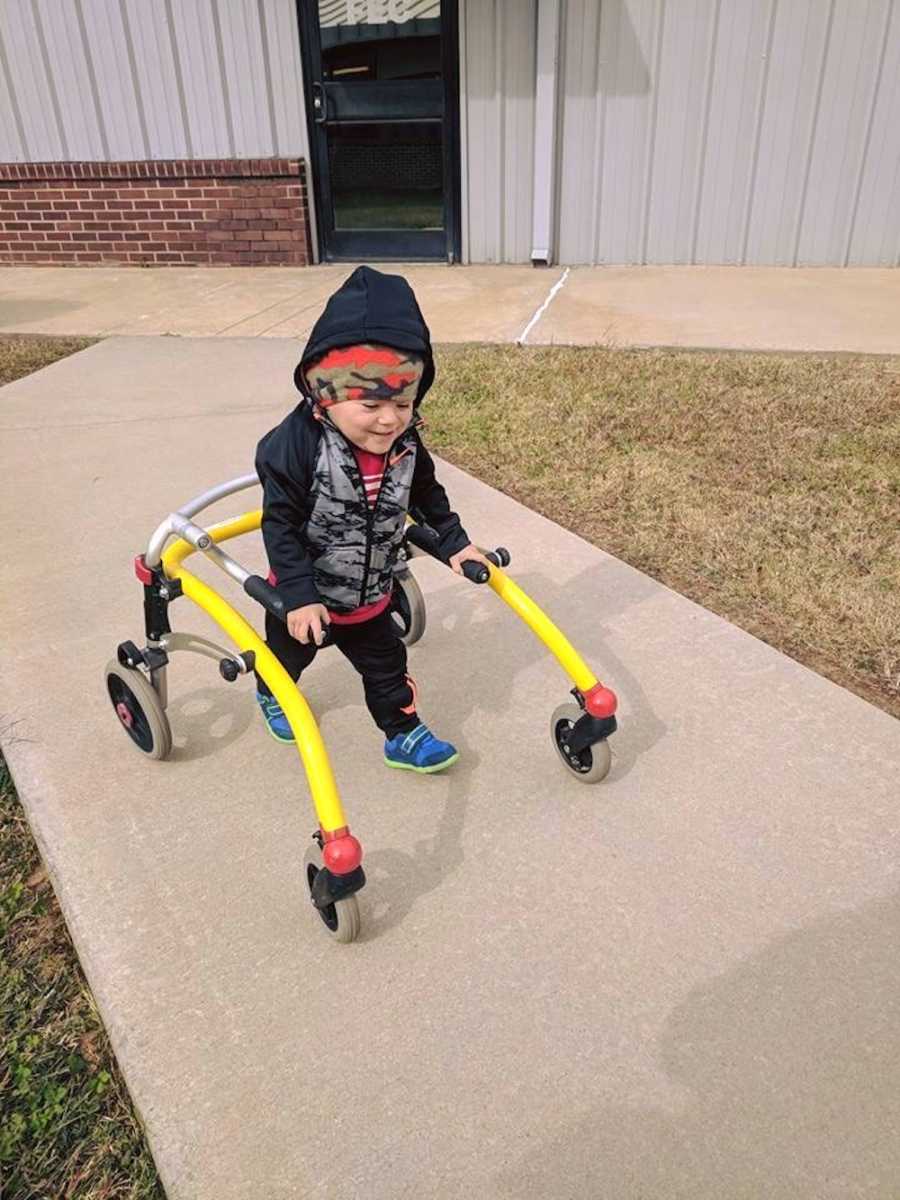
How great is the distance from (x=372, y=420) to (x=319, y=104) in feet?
23.2

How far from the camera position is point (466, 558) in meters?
2.30

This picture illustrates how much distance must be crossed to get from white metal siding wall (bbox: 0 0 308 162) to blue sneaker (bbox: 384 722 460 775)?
711 cm

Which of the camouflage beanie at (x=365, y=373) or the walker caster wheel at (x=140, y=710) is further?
the walker caster wheel at (x=140, y=710)

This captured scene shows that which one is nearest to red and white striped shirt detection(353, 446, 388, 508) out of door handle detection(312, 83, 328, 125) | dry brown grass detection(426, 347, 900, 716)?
dry brown grass detection(426, 347, 900, 716)

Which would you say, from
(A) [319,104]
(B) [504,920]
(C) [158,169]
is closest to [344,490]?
(B) [504,920]

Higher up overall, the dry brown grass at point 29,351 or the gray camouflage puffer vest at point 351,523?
the gray camouflage puffer vest at point 351,523

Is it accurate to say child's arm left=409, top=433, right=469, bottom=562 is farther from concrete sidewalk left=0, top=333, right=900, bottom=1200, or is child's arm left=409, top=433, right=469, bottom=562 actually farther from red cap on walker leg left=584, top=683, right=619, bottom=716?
concrete sidewalk left=0, top=333, right=900, bottom=1200

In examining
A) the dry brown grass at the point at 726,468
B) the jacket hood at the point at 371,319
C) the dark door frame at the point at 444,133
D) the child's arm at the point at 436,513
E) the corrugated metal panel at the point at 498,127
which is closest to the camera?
the jacket hood at the point at 371,319

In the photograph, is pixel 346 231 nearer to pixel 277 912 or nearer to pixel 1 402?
pixel 1 402

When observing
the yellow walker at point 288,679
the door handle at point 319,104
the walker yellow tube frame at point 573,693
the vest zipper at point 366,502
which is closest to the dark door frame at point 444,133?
the door handle at point 319,104

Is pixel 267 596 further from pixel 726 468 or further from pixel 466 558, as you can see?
pixel 726 468

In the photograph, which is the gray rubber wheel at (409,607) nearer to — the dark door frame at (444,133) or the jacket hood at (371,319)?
the jacket hood at (371,319)

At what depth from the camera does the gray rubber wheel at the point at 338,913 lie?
1926mm

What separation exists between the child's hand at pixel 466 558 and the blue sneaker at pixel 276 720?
66cm
